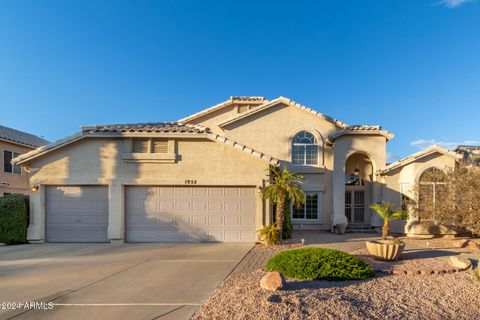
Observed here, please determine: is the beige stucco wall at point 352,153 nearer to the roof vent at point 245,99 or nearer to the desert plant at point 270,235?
the desert plant at point 270,235

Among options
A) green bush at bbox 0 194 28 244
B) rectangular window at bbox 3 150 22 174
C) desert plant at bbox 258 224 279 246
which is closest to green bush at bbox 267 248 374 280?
desert plant at bbox 258 224 279 246

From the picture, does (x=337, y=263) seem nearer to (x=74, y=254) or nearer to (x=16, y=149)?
(x=74, y=254)

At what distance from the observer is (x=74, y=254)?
1022 centimetres

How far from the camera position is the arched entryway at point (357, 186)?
1770cm

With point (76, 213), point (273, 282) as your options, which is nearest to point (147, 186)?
point (76, 213)

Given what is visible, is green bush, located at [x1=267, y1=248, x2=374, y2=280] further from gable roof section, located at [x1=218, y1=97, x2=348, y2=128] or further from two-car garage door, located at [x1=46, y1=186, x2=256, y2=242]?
gable roof section, located at [x1=218, y1=97, x2=348, y2=128]

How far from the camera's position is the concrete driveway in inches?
211

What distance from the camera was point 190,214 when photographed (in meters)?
A: 12.5

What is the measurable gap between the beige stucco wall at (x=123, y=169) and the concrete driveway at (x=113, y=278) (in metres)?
2.40

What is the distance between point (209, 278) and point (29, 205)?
10.5 m

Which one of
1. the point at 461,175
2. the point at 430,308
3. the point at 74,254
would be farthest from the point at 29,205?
the point at 461,175

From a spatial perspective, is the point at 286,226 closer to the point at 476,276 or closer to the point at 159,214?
the point at 159,214

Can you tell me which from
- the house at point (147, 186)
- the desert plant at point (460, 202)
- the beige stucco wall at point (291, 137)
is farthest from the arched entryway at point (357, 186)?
the house at point (147, 186)

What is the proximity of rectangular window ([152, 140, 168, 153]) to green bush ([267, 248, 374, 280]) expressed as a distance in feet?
25.0
